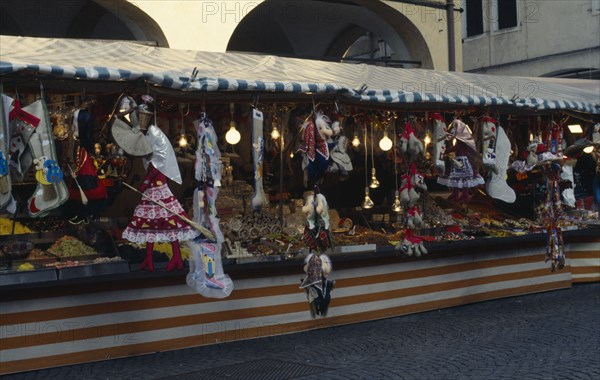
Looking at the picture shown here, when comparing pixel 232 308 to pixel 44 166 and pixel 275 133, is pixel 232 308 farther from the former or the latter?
pixel 44 166

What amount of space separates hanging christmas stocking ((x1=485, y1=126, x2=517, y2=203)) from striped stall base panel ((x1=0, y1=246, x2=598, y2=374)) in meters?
1.36

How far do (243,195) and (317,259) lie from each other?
307 centimetres

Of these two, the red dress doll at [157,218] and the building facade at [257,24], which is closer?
the red dress doll at [157,218]

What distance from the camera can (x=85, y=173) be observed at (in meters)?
7.94

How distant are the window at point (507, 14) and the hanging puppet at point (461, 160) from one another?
12.8m

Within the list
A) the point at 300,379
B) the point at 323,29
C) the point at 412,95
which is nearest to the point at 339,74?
the point at 412,95

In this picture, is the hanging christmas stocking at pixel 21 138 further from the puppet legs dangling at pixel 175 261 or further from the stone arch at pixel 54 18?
the stone arch at pixel 54 18

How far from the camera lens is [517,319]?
10.3 meters

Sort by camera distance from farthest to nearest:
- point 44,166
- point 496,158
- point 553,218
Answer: point 553,218
point 496,158
point 44,166

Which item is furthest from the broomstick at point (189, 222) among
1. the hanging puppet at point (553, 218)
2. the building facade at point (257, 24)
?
the hanging puppet at point (553, 218)

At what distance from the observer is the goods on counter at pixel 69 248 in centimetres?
860

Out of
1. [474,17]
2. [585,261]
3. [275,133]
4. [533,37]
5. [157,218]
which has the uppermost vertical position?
[474,17]

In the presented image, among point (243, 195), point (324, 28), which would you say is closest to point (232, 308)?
point (243, 195)

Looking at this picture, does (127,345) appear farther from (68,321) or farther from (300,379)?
(300,379)
